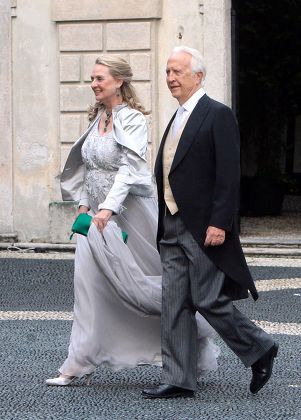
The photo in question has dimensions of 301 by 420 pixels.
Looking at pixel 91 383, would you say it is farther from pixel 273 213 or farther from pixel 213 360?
pixel 273 213

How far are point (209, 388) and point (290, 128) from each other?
18.4 metres

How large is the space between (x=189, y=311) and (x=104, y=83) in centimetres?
135

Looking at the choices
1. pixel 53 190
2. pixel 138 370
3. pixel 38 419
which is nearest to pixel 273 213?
pixel 53 190

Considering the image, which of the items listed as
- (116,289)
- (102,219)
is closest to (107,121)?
(102,219)

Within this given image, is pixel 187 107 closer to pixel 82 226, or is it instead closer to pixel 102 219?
pixel 102 219

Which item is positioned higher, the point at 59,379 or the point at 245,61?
the point at 245,61

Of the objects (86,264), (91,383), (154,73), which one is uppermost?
(154,73)

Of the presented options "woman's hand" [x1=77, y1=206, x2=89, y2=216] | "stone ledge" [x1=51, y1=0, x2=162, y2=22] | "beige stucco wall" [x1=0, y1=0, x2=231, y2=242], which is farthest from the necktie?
"stone ledge" [x1=51, y1=0, x2=162, y2=22]

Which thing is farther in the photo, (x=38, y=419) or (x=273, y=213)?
A: (x=273, y=213)

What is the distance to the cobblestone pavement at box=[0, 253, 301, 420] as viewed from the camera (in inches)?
285

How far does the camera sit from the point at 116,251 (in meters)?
7.82

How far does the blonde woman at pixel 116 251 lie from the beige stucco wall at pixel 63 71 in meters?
8.78

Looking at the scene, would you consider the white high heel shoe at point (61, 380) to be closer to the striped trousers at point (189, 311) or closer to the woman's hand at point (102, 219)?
the striped trousers at point (189, 311)

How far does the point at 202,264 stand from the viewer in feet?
24.7
